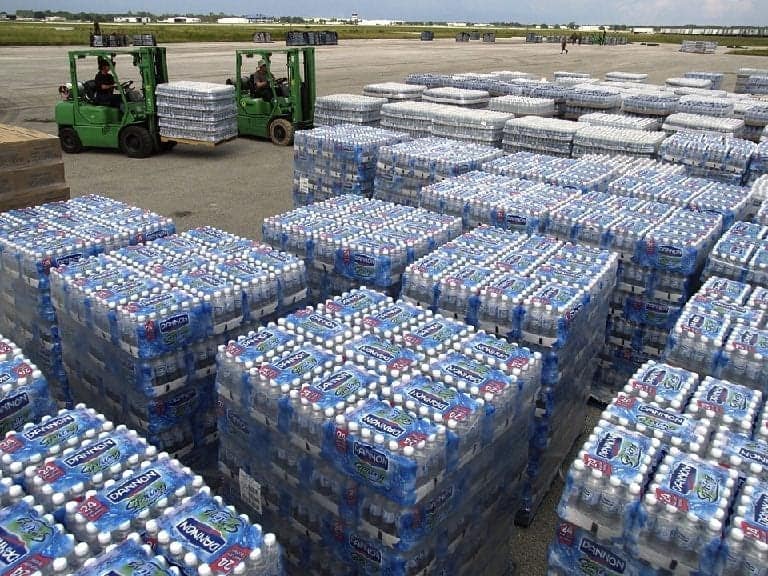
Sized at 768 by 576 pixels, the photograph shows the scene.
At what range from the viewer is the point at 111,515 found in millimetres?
3314

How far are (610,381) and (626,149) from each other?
5.59m

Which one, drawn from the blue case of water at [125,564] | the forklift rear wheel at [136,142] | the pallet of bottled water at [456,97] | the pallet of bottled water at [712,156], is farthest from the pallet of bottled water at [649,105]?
the blue case of water at [125,564]

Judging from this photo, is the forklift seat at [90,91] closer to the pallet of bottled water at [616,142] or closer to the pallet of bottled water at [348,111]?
the pallet of bottled water at [348,111]

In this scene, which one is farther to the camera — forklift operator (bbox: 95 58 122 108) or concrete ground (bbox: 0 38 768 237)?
forklift operator (bbox: 95 58 122 108)

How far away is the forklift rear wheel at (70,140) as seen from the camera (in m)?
18.5

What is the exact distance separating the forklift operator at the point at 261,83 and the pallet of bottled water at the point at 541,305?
15.2m

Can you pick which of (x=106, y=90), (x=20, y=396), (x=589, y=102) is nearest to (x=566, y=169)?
(x=589, y=102)

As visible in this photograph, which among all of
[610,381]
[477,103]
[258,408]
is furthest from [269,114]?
[258,408]

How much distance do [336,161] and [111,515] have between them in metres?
9.02

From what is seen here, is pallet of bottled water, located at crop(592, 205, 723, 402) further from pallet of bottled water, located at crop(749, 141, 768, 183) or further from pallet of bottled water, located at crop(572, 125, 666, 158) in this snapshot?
pallet of bottled water, located at crop(572, 125, 666, 158)

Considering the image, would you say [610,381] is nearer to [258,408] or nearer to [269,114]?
[258,408]

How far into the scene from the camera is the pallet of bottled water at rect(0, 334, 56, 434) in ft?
13.9

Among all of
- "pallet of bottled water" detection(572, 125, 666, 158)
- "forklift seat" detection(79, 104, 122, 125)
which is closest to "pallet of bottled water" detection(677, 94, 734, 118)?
"pallet of bottled water" detection(572, 125, 666, 158)

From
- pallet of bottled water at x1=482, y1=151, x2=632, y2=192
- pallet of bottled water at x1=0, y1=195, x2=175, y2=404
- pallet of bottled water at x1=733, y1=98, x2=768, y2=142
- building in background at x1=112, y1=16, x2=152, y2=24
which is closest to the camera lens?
pallet of bottled water at x1=0, y1=195, x2=175, y2=404
